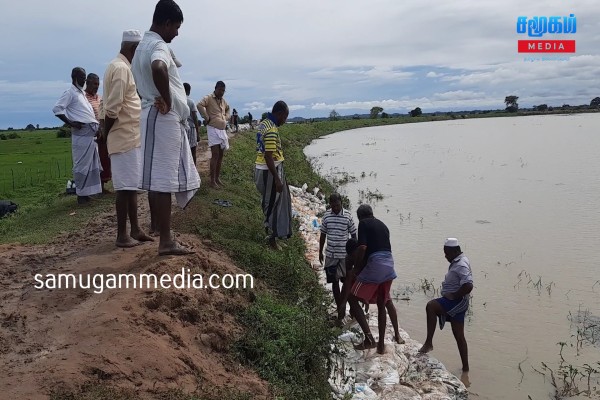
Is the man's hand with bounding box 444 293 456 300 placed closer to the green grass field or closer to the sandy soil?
the sandy soil

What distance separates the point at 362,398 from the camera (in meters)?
4.09

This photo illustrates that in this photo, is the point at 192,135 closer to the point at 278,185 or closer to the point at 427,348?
the point at 278,185

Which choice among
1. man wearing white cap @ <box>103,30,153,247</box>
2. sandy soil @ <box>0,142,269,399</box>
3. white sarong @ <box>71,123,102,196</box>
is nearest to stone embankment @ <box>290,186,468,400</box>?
sandy soil @ <box>0,142,269,399</box>

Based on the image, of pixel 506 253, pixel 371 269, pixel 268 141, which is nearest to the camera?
pixel 371 269

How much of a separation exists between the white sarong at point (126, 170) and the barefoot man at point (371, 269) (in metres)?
2.06

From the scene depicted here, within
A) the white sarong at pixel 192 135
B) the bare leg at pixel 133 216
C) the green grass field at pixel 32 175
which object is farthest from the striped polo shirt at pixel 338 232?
the green grass field at pixel 32 175

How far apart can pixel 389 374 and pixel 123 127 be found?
3156mm

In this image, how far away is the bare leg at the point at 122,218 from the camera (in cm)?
446

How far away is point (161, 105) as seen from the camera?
13.0 feet

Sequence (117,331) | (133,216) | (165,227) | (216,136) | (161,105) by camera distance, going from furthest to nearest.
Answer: (216,136)
(133,216)
(165,227)
(161,105)
(117,331)

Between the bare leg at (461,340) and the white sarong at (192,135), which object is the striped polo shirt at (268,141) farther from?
the white sarong at (192,135)

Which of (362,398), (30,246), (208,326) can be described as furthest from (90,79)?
(362,398)

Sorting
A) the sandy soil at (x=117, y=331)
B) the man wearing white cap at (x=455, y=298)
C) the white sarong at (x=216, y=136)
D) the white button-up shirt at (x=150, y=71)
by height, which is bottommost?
the man wearing white cap at (x=455, y=298)

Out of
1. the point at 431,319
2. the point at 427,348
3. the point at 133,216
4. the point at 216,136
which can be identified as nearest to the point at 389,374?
the point at 427,348
